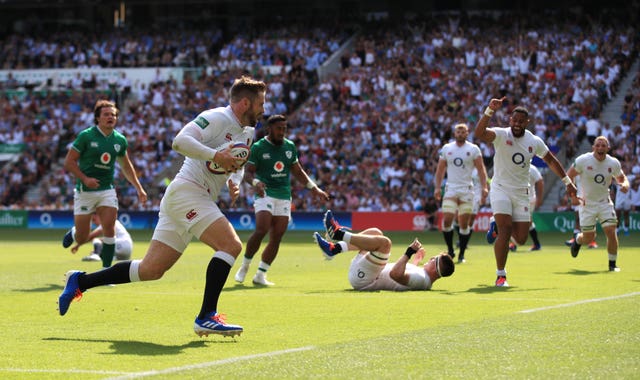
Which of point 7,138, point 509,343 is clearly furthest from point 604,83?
point 509,343

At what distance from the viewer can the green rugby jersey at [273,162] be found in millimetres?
16203

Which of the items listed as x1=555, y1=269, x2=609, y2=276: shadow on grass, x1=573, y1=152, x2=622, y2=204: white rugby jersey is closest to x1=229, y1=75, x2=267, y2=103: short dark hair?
x1=555, y1=269, x2=609, y2=276: shadow on grass

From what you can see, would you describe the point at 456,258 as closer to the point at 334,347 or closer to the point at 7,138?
the point at 334,347

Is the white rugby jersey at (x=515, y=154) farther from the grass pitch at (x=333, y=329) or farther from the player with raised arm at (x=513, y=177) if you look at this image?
the grass pitch at (x=333, y=329)

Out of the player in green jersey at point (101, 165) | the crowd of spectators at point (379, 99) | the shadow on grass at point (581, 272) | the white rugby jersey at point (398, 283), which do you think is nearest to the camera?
the white rugby jersey at point (398, 283)

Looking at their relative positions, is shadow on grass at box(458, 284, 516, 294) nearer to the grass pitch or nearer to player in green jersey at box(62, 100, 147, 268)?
the grass pitch

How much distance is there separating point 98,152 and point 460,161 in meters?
8.74

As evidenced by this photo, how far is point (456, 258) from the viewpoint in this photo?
2238cm

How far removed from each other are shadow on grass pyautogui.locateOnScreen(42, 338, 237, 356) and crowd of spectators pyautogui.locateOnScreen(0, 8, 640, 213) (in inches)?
1157

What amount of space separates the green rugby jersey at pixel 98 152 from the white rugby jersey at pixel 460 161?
8.24 m

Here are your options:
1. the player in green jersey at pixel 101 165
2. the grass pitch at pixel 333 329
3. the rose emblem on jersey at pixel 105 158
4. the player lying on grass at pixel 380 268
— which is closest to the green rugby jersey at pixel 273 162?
the grass pitch at pixel 333 329

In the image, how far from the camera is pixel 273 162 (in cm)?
1620

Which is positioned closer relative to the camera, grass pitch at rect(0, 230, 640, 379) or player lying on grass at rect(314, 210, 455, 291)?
grass pitch at rect(0, 230, 640, 379)

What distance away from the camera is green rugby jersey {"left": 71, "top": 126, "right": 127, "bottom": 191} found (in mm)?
15719
